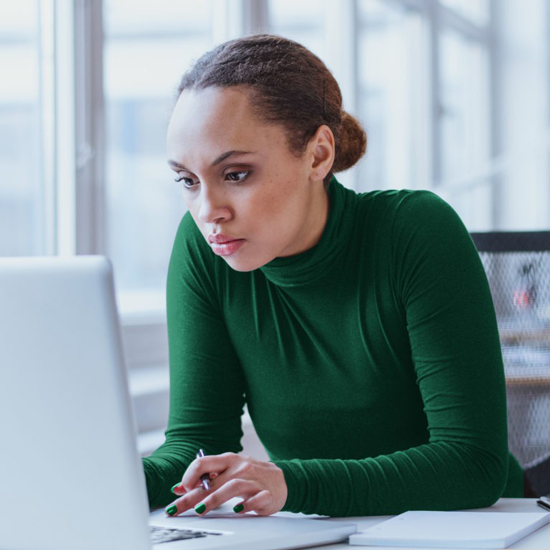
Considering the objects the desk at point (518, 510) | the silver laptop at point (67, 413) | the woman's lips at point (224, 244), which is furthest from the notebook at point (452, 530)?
the woman's lips at point (224, 244)

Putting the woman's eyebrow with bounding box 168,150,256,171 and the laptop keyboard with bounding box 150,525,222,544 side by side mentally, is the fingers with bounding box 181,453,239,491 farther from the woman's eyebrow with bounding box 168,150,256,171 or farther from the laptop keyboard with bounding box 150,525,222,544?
the woman's eyebrow with bounding box 168,150,256,171

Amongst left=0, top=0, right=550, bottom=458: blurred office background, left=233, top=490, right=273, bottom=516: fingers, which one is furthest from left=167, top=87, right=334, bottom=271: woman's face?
left=233, top=490, right=273, bottom=516: fingers

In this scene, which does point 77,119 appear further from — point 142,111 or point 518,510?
point 518,510

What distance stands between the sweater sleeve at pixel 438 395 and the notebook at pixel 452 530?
6 cm

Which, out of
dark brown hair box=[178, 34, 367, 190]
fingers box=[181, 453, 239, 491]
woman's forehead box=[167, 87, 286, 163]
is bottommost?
fingers box=[181, 453, 239, 491]

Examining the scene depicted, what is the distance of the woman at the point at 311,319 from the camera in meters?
1.05

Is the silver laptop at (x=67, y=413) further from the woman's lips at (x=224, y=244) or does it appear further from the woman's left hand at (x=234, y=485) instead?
the woman's lips at (x=224, y=244)

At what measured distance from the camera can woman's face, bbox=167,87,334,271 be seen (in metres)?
1.09

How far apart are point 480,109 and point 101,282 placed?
13.4 feet

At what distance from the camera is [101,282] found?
2.14 feet

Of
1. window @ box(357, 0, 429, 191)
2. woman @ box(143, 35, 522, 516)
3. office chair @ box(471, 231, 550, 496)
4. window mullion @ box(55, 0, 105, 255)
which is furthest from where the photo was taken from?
window @ box(357, 0, 429, 191)

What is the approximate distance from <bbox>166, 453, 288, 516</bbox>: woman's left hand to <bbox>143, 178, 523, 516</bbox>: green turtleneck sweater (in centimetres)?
12

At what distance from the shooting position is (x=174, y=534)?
0.87 m

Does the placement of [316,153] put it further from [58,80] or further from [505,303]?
[58,80]
